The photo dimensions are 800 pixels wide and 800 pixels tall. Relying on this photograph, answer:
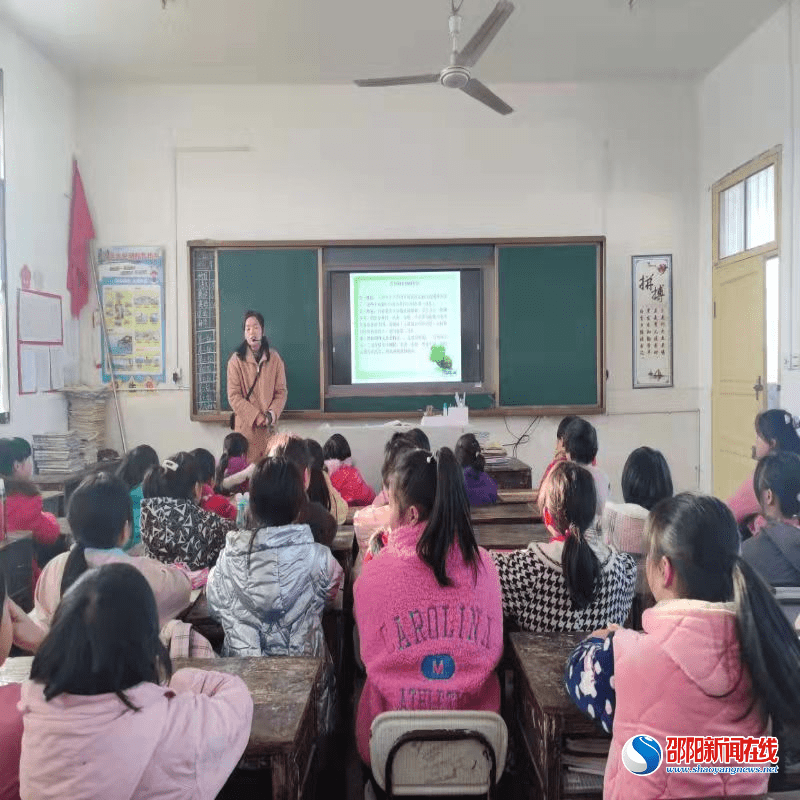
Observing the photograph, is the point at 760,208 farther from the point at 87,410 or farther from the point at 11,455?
the point at 87,410

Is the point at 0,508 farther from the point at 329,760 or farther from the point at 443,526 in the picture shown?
the point at 443,526

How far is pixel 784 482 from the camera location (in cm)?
205

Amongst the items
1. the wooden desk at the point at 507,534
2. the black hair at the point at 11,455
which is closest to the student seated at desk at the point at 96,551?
the wooden desk at the point at 507,534

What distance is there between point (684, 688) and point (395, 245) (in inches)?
199

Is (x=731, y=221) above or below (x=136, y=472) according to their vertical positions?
above

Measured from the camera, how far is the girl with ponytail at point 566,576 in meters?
1.66

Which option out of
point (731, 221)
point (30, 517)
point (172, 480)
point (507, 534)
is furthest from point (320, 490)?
point (731, 221)

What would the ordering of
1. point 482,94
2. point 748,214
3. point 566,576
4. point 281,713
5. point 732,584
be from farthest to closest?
point 748,214 → point 482,94 → point 566,576 → point 281,713 → point 732,584

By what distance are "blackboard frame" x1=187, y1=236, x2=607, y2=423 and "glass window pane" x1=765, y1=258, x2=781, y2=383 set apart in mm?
1274

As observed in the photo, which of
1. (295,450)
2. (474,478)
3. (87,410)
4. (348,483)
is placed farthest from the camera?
(87,410)

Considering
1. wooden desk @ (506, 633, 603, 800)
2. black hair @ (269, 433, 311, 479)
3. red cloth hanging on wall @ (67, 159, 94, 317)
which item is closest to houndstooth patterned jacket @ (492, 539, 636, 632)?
wooden desk @ (506, 633, 603, 800)

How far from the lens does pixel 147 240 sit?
5730 mm

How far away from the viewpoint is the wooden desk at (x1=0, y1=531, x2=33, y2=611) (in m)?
2.73

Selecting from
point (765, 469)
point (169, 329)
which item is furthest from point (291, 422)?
point (765, 469)
